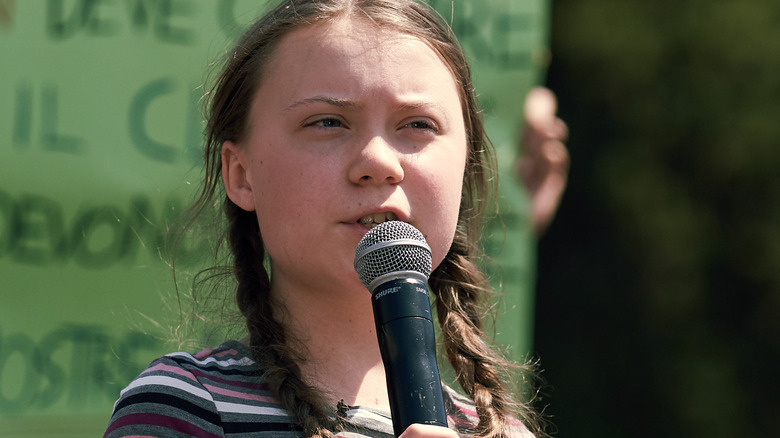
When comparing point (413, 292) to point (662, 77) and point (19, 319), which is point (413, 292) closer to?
point (19, 319)

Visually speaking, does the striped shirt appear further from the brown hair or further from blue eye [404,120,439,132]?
blue eye [404,120,439,132]

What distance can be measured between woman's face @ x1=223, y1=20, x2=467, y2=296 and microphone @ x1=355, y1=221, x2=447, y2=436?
154mm

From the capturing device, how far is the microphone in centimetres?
123

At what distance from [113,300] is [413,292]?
4.28 feet

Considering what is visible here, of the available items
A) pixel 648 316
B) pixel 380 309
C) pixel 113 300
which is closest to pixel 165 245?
pixel 113 300

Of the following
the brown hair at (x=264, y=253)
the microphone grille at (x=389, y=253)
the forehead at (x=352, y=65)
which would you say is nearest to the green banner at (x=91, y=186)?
the brown hair at (x=264, y=253)

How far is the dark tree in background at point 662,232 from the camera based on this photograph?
5234 millimetres

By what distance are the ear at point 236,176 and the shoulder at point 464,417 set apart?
0.49 m

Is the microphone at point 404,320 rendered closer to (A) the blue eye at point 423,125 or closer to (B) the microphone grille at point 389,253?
(B) the microphone grille at point 389,253

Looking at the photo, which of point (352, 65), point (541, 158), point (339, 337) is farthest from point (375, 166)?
point (541, 158)

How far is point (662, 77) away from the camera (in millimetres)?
5348

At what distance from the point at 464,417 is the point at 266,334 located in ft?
1.24

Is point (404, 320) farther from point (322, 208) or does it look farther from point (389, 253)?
point (322, 208)

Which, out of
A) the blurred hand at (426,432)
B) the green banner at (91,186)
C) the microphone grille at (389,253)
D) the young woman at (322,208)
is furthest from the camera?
the green banner at (91,186)
